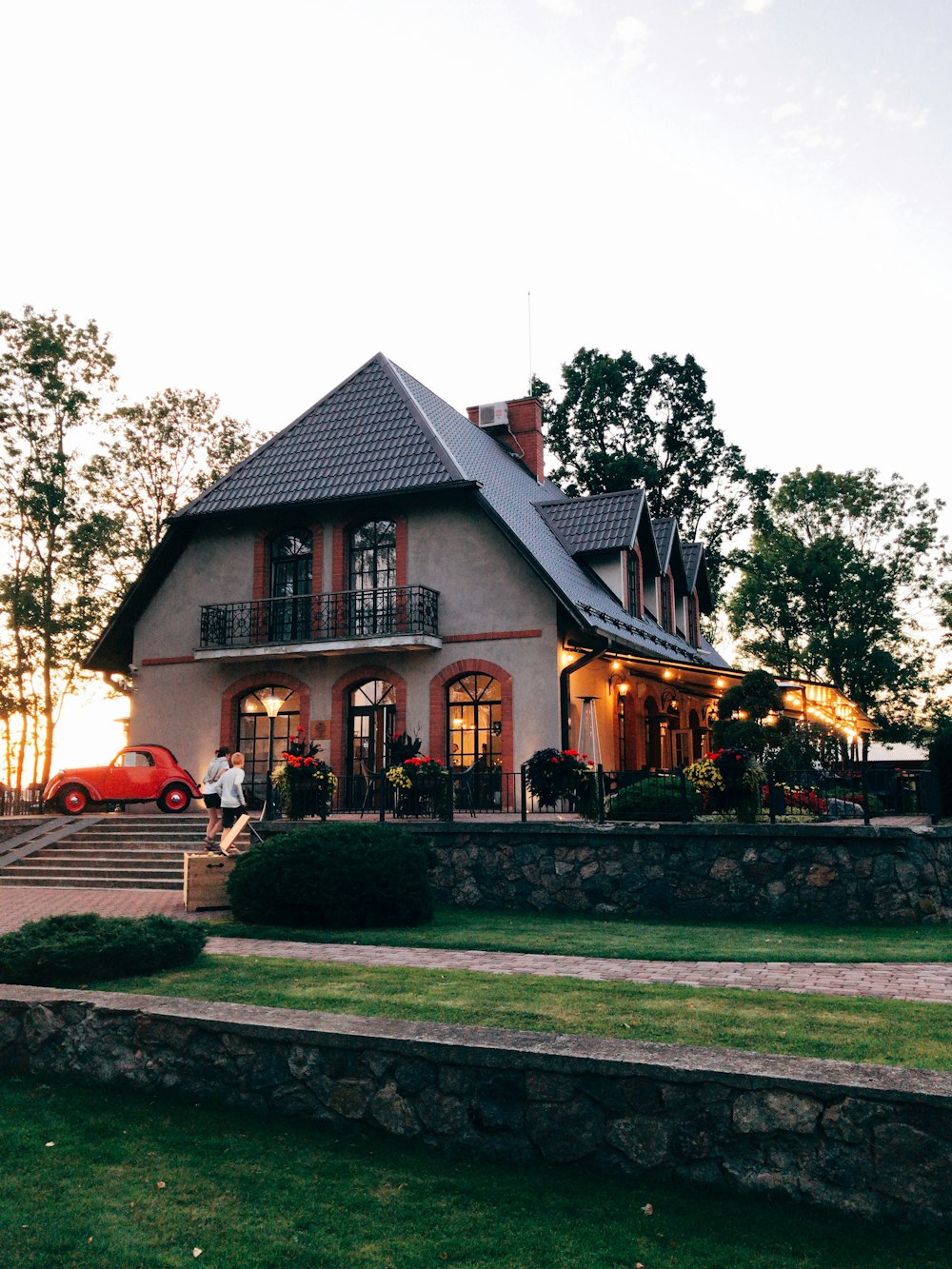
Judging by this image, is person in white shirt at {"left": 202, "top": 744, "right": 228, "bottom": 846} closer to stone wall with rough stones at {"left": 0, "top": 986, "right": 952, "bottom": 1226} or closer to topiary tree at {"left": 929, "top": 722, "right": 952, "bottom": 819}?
stone wall with rough stones at {"left": 0, "top": 986, "right": 952, "bottom": 1226}

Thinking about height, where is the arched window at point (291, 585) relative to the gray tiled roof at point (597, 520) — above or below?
below

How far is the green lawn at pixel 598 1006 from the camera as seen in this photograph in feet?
17.9

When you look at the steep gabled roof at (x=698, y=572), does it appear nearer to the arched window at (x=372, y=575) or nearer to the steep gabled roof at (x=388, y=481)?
the steep gabled roof at (x=388, y=481)

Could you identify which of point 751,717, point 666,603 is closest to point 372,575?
point 751,717

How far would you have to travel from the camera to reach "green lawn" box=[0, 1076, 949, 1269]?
13.6 feet

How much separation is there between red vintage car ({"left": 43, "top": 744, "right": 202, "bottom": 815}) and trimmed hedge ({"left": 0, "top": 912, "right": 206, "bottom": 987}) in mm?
12349

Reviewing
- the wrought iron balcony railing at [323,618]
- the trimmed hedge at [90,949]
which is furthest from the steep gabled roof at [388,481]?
the trimmed hedge at [90,949]

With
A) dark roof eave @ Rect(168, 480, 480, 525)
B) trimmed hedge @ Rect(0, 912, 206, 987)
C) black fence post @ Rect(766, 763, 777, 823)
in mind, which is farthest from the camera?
dark roof eave @ Rect(168, 480, 480, 525)

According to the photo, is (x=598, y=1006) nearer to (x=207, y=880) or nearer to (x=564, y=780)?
(x=207, y=880)

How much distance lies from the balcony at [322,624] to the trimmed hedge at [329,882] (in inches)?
321

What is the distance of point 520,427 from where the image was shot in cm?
2906

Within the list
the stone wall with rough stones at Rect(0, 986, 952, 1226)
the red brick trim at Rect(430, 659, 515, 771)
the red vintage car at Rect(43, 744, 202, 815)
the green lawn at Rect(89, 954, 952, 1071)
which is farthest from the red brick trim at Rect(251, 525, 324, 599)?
the stone wall with rough stones at Rect(0, 986, 952, 1226)

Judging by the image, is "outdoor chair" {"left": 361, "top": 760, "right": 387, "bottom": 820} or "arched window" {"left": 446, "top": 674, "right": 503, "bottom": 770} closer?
"outdoor chair" {"left": 361, "top": 760, "right": 387, "bottom": 820}

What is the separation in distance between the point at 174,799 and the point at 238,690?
259 cm
